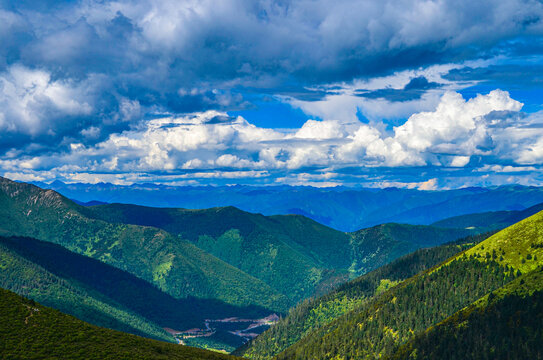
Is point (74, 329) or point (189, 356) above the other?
point (74, 329)

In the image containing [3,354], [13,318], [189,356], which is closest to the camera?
[3,354]

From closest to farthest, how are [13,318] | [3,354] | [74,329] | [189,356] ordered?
1. [3,354]
2. [13,318]
3. [74,329]
4. [189,356]

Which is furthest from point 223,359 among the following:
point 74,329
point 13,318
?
point 13,318

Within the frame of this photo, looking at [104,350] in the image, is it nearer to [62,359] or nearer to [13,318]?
[62,359]

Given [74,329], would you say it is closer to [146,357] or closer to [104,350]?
[104,350]

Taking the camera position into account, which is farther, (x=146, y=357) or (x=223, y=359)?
(x=223, y=359)

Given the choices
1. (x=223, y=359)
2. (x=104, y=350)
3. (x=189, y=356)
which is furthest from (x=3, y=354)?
(x=223, y=359)
